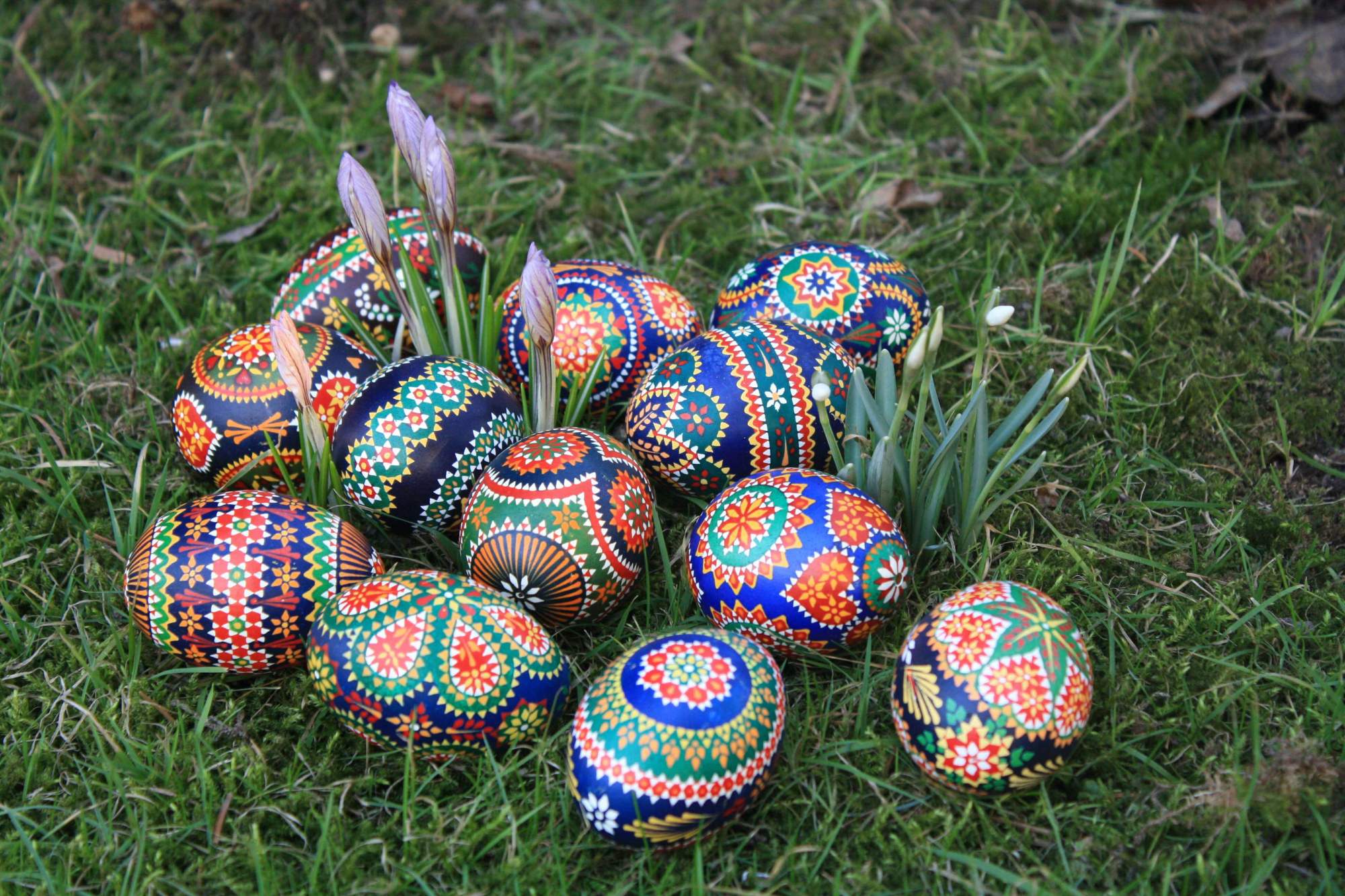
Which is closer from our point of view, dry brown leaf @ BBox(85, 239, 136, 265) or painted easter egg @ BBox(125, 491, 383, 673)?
painted easter egg @ BBox(125, 491, 383, 673)

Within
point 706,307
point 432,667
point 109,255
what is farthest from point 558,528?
point 109,255

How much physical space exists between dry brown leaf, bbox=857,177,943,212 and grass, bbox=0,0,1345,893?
50mm

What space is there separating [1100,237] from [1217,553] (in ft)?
4.45

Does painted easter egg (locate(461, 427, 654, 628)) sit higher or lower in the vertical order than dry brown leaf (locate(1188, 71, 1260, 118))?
lower

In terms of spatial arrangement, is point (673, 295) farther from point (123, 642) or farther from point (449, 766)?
point (123, 642)

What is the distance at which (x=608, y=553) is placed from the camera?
99.7 inches

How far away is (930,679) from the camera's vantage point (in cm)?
222

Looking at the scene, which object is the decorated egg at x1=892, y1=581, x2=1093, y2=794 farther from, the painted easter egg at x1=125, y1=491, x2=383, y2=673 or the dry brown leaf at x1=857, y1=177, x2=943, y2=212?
the dry brown leaf at x1=857, y1=177, x2=943, y2=212

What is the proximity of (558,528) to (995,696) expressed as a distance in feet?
3.25

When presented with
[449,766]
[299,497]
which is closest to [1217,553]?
[449,766]

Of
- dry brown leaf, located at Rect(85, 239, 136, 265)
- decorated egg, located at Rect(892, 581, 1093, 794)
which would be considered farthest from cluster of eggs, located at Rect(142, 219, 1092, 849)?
dry brown leaf, located at Rect(85, 239, 136, 265)

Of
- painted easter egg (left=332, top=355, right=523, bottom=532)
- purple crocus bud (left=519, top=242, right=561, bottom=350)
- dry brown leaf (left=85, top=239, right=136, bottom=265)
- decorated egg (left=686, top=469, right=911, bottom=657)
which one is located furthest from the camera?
dry brown leaf (left=85, top=239, right=136, bottom=265)

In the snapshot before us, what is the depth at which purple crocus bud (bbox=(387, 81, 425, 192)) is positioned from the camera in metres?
2.66

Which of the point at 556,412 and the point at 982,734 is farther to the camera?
the point at 556,412
